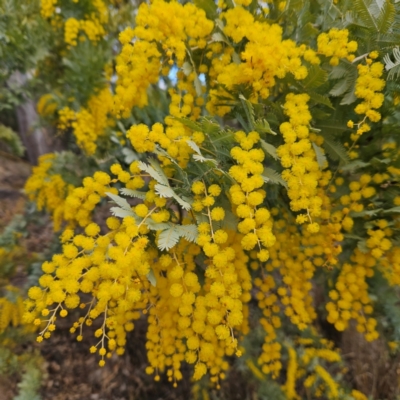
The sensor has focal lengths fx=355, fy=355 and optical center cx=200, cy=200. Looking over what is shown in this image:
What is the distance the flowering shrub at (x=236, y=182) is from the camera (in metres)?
1.05

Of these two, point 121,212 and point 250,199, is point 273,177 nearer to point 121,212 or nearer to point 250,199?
point 250,199

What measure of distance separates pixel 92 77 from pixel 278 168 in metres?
1.75

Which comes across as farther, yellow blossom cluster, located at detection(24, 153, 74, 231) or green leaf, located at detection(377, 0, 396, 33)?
yellow blossom cluster, located at detection(24, 153, 74, 231)

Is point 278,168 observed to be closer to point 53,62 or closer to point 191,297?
point 191,297

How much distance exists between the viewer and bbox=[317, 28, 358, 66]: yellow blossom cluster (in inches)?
45.9

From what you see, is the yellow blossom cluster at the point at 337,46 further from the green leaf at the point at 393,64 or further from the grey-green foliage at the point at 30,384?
the grey-green foliage at the point at 30,384

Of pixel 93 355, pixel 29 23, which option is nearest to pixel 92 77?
pixel 29 23

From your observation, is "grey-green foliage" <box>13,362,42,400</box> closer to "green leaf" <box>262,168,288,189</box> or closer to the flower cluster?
the flower cluster

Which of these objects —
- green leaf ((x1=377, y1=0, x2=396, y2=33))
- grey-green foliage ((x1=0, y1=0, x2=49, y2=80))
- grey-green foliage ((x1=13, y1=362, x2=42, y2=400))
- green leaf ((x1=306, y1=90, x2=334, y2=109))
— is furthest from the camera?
grey-green foliage ((x1=0, y1=0, x2=49, y2=80))

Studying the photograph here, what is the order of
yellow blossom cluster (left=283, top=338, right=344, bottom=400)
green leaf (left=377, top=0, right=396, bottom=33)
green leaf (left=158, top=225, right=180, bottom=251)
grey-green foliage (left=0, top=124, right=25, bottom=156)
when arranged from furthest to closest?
grey-green foliage (left=0, top=124, right=25, bottom=156) → yellow blossom cluster (left=283, top=338, right=344, bottom=400) → green leaf (left=377, top=0, right=396, bottom=33) → green leaf (left=158, top=225, right=180, bottom=251)

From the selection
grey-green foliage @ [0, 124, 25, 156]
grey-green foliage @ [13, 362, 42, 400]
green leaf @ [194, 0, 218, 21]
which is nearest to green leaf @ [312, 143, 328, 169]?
green leaf @ [194, 0, 218, 21]

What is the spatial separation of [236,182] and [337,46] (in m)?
0.58

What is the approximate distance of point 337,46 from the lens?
1.18 metres

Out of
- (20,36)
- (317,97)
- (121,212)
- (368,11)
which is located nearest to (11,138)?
(20,36)
